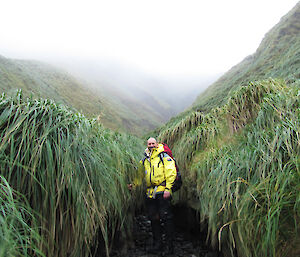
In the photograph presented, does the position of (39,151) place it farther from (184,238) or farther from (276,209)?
(184,238)

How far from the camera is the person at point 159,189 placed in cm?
Answer: 354

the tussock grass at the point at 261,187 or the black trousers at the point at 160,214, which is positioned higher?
the tussock grass at the point at 261,187

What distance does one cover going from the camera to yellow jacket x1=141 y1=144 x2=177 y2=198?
3.53m

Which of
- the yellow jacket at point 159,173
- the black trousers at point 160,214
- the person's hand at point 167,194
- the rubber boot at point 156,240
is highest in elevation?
the yellow jacket at point 159,173

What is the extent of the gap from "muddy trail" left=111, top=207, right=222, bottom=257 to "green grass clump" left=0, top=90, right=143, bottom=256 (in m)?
1.41

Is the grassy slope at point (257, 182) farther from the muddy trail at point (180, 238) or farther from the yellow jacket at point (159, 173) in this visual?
the yellow jacket at point (159, 173)

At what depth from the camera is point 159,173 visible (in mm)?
3576

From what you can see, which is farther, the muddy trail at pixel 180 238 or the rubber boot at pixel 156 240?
the rubber boot at pixel 156 240

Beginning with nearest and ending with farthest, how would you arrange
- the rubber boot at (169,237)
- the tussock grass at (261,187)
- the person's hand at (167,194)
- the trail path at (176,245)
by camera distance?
the tussock grass at (261,187) < the person's hand at (167,194) < the trail path at (176,245) < the rubber boot at (169,237)

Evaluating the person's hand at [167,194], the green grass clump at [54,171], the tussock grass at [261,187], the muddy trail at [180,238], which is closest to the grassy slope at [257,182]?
the tussock grass at [261,187]

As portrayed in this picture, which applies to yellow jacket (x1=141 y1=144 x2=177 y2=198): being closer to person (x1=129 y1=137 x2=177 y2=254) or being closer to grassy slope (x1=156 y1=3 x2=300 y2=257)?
person (x1=129 y1=137 x2=177 y2=254)

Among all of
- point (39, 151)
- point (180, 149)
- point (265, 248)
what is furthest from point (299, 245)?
point (180, 149)

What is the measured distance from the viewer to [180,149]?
5.35 m

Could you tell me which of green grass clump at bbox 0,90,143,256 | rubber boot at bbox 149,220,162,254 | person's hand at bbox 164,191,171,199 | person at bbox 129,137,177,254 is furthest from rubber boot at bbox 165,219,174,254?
green grass clump at bbox 0,90,143,256
